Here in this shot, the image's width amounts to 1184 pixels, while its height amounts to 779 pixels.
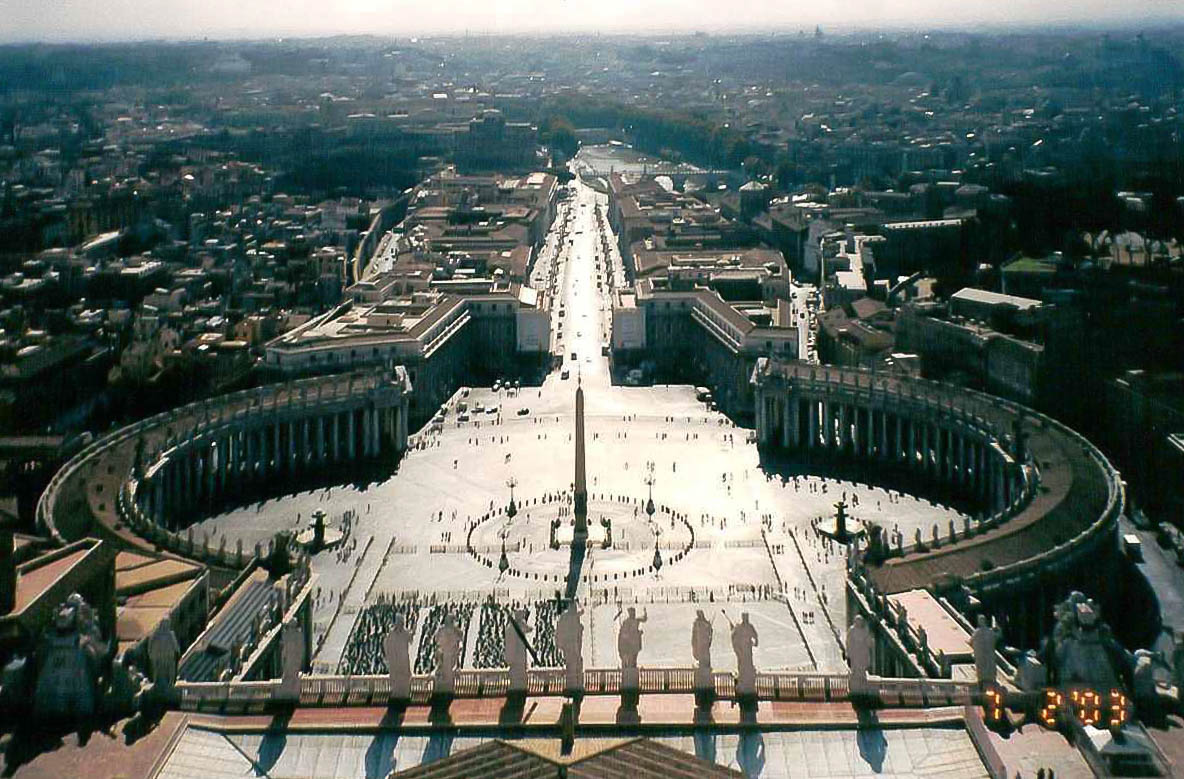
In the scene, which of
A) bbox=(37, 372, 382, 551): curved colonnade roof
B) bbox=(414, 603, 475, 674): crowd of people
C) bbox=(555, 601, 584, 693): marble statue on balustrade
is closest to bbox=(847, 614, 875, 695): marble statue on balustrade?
bbox=(555, 601, 584, 693): marble statue on balustrade

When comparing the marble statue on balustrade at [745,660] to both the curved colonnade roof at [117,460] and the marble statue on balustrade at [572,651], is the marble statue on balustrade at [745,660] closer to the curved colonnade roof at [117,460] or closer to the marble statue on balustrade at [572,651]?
the marble statue on balustrade at [572,651]

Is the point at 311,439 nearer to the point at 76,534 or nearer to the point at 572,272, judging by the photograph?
the point at 76,534

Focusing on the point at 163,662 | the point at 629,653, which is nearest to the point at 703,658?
the point at 629,653
